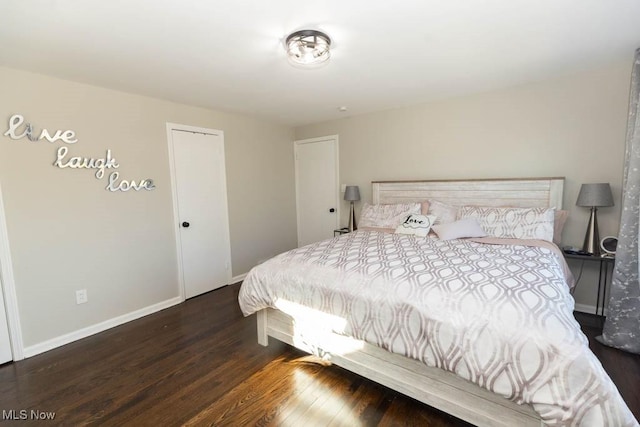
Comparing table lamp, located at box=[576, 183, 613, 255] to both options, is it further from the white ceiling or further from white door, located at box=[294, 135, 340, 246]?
A: white door, located at box=[294, 135, 340, 246]

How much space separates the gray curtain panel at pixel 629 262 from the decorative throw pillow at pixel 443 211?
1272mm

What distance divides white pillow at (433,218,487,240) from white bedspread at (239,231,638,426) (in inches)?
13.6

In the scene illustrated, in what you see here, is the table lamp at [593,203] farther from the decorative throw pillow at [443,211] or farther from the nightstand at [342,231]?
the nightstand at [342,231]

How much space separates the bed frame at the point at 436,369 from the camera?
1420mm

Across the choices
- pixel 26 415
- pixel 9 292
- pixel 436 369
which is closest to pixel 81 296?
pixel 9 292

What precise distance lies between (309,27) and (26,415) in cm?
284

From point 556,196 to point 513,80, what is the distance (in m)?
1.18

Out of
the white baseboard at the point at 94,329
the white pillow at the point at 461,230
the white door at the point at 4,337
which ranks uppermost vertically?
the white pillow at the point at 461,230

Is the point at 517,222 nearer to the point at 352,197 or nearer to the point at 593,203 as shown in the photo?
the point at 593,203

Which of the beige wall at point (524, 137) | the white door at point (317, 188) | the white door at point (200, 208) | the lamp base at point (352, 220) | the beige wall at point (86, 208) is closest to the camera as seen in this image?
the beige wall at point (86, 208)

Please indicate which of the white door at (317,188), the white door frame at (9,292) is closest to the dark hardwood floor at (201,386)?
the white door frame at (9,292)

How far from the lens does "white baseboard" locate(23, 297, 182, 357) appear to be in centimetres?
235

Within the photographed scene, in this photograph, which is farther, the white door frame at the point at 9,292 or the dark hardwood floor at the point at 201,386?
the white door frame at the point at 9,292

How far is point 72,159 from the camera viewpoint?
2.49m
